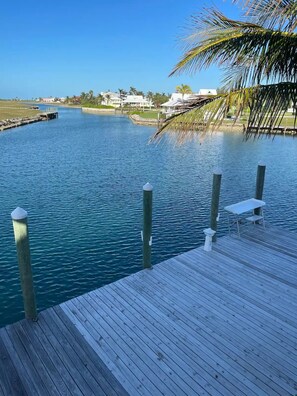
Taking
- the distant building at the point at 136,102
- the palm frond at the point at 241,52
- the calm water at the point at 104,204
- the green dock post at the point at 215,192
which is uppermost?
the distant building at the point at 136,102

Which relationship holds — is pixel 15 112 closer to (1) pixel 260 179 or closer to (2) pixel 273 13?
(1) pixel 260 179

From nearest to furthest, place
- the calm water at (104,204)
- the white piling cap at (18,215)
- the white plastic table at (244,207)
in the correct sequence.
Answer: the white piling cap at (18,215) → the white plastic table at (244,207) → the calm water at (104,204)

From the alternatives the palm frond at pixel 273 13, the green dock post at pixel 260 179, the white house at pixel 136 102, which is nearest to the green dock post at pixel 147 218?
the palm frond at pixel 273 13

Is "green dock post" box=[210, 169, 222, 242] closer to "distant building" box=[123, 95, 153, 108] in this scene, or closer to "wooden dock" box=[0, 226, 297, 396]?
"wooden dock" box=[0, 226, 297, 396]

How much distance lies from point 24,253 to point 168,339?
2.66 meters

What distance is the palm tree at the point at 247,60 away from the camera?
3.95 metres

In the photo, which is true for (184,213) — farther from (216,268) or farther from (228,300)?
(228,300)

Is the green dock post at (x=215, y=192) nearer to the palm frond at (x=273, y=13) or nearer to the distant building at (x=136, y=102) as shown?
the palm frond at (x=273, y=13)

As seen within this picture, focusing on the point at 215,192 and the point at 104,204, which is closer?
the point at 215,192

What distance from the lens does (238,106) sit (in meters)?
3.94

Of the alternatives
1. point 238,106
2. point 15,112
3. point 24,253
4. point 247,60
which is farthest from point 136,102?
point 238,106

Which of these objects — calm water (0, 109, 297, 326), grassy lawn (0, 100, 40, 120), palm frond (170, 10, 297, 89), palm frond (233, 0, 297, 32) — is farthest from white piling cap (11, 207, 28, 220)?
grassy lawn (0, 100, 40, 120)

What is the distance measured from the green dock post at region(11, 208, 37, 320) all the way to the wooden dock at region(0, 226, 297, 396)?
0.90ft

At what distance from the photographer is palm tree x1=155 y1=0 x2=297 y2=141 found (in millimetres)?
3945
